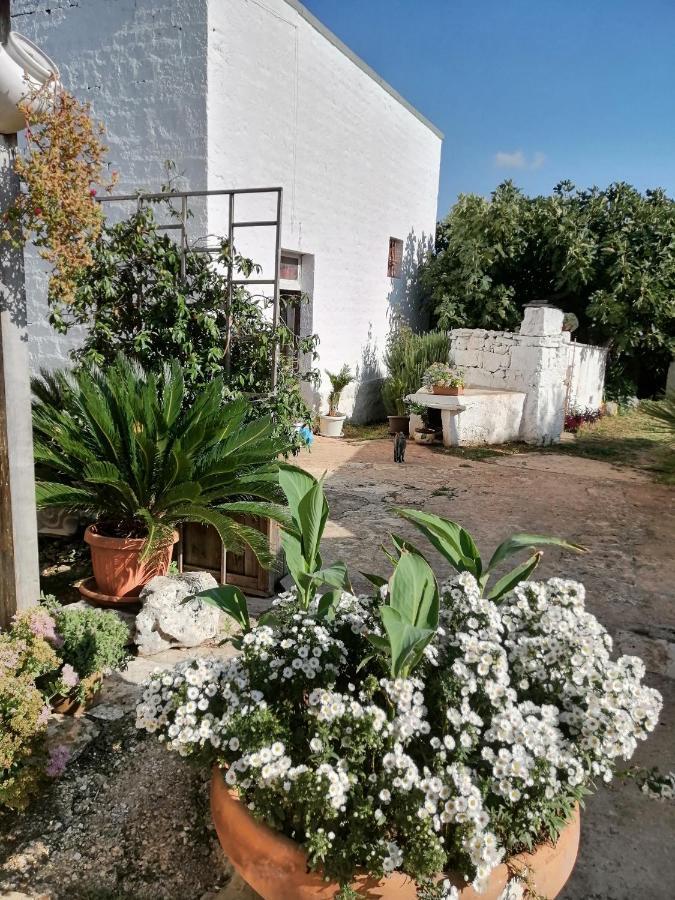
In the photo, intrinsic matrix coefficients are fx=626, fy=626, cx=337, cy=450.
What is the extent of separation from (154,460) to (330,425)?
232 inches

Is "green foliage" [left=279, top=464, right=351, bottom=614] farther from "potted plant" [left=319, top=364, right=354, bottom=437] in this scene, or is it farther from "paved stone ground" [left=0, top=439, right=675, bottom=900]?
"potted plant" [left=319, top=364, right=354, bottom=437]

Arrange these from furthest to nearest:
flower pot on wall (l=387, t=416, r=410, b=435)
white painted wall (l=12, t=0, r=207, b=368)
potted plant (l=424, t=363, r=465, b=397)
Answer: flower pot on wall (l=387, t=416, r=410, b=435)
potted plant (l=424, t=363, r=465, b=397)
white painted wall (l=12, t=0, r=207, b=368)

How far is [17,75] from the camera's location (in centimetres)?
196

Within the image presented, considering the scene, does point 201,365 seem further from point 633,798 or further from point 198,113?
point 633,798

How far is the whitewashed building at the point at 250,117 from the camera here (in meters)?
5.99

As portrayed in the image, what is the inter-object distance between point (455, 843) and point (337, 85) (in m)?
8.77

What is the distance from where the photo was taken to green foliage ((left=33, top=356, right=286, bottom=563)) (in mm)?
3270

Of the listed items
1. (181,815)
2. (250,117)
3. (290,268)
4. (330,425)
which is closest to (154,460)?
(181,815)

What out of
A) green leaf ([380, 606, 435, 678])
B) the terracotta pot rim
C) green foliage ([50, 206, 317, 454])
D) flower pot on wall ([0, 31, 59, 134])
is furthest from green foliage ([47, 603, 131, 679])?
green foliage ([50, 206, 317, 454])

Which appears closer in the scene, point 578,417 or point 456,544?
point 456,544

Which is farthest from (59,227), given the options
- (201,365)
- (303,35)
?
(303,35)

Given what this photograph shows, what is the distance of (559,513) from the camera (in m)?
5.92

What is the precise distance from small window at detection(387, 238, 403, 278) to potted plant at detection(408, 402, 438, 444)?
2.72 meters

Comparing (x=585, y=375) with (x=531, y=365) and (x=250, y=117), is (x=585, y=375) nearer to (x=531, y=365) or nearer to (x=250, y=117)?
(x=531, y=365)
